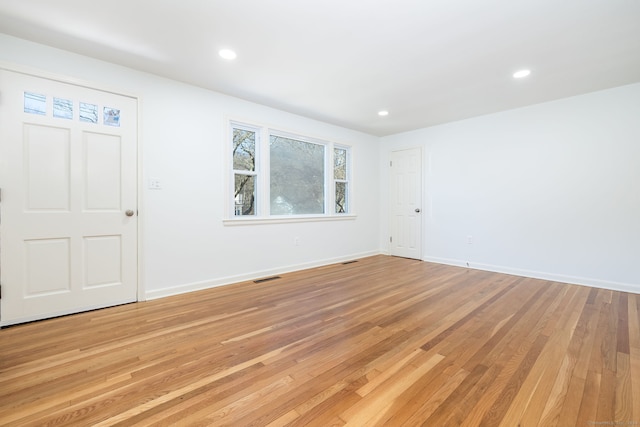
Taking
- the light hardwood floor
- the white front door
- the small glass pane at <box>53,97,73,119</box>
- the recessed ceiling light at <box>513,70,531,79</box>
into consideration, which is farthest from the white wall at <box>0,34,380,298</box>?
the recessed ceiling light at <box>513,70,531,79</box>

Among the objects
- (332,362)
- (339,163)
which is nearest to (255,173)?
(339,163)

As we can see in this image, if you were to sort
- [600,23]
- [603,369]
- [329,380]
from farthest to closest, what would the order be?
[600,23]
[603,369]
[329,380]

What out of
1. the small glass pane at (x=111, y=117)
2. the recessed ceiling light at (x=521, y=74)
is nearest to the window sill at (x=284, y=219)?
the small glass pane at (x=111, y=117)

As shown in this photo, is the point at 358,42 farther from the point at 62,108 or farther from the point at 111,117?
the point at 62,108

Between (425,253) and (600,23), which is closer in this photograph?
(600,23)

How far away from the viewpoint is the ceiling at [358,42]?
6.73 ft

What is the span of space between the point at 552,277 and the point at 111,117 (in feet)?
19.0

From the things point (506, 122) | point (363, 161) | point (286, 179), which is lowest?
point (286, 179)

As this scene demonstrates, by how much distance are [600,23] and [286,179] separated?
3.71 m

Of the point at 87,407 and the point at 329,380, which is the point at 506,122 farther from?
the point at 87,407

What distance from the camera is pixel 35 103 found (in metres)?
2.50

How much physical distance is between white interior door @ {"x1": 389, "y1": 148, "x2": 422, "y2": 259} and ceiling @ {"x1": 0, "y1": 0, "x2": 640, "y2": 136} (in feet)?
→ 6.13

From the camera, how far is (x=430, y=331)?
2303 millimetres

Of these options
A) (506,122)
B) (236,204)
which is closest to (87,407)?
(236,204)
